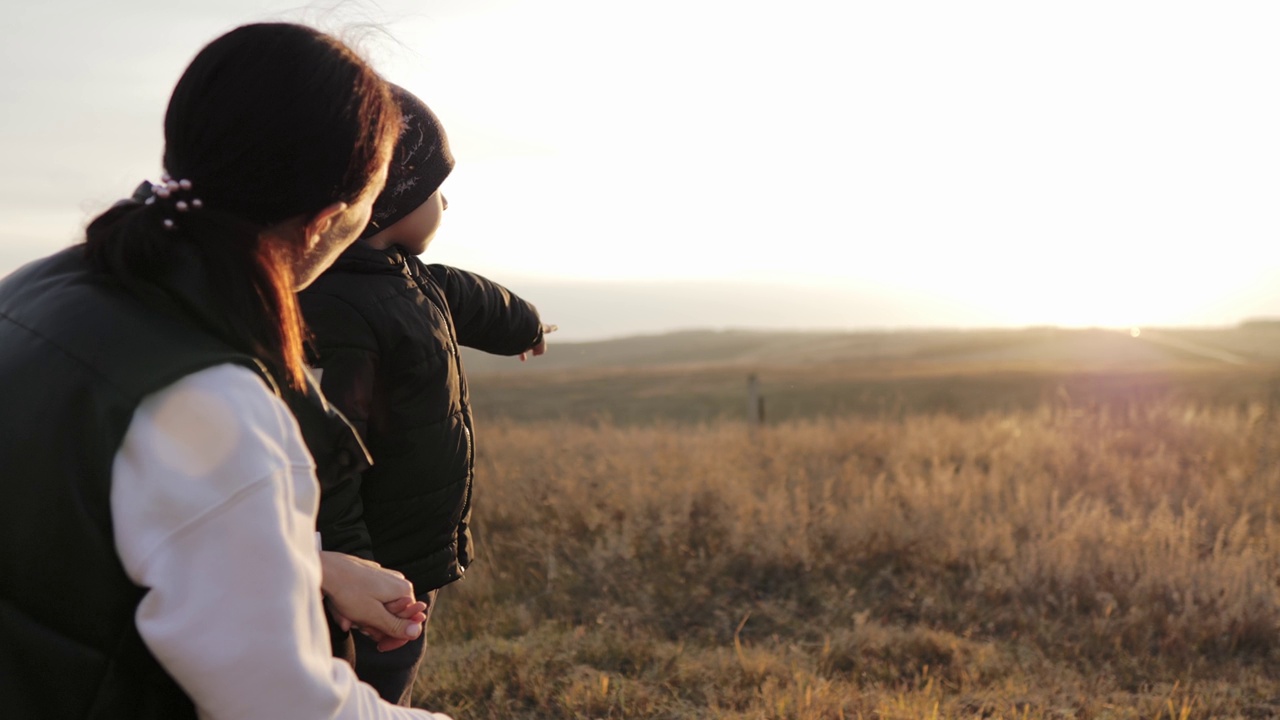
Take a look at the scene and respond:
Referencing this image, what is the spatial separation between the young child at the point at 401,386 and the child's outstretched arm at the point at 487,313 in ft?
0.88

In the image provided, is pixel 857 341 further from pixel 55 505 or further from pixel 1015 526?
pixel 55 505

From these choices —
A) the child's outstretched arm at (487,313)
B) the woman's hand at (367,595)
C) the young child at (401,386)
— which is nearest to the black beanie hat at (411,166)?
the young child at (401,386)

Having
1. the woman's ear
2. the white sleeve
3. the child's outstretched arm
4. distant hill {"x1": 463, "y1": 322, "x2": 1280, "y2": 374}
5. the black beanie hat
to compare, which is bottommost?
distant hill {"x1": 463, "y1": 322, "x2": 1280, "y2": 374}

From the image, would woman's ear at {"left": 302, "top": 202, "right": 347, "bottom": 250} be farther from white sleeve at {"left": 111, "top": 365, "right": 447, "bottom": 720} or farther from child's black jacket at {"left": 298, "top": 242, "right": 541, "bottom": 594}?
child's black jacket at {"left": 298, "top": 242, "right": 541, "bottom": 594}

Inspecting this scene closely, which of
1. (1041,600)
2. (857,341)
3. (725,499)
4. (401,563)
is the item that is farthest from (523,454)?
(857,341)

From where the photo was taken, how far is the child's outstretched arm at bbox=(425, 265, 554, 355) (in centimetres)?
267

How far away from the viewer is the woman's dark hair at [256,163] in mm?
1136

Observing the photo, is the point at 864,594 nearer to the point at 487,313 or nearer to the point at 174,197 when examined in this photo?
the point at 487,313


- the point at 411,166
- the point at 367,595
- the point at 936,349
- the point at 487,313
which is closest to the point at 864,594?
the point at 487,313

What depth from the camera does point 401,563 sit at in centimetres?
220

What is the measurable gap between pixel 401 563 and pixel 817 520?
3719mm

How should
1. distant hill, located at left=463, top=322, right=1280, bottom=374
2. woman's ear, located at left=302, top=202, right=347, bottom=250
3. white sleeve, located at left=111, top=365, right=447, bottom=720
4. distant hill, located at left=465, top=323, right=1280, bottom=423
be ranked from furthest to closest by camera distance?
distant hill, located at left=463, top=322, right=1280, bottom=374, distant hill, located at left=465, top=323, right=1280, bottom=423, woman's ear, located at left=302, top=202, right=347, bottom=250, white sleeve, located at left=111, top=365, right=447, bottom=720

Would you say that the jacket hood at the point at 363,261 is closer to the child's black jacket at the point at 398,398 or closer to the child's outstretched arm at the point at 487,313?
the child's black jacket at the point at 398,398

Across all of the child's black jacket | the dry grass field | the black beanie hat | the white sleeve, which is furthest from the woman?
the dry grass field
